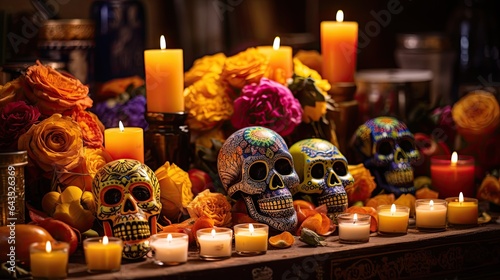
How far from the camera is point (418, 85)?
2367 mm

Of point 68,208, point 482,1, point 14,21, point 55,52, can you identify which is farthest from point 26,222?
point 482,1

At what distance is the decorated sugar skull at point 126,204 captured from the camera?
1.58 metres

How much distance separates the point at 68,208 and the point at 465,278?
0.82 metres

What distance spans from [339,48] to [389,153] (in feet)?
1.04

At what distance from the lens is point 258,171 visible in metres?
1.73

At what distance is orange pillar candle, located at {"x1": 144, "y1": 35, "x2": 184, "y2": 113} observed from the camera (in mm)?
1896

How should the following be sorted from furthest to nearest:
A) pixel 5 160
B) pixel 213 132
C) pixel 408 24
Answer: pixel 408 24 < pixel 213 132 < pixel 5 160

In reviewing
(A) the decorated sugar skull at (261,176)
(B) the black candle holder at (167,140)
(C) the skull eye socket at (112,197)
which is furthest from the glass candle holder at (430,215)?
(C) the skull eye socket at (112,197)

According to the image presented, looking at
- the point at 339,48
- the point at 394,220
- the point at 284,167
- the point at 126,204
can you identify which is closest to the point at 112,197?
the point at 126,204

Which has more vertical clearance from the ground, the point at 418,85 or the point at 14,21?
the point at 14,21

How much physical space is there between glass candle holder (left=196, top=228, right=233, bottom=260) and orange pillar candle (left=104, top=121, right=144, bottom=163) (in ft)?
0.85

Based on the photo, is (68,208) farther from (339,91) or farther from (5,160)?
(339,91)

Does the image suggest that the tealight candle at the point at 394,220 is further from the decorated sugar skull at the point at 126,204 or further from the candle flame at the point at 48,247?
the candle flame at the point at 48,247

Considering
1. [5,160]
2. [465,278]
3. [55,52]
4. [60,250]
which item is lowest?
[465,278]
